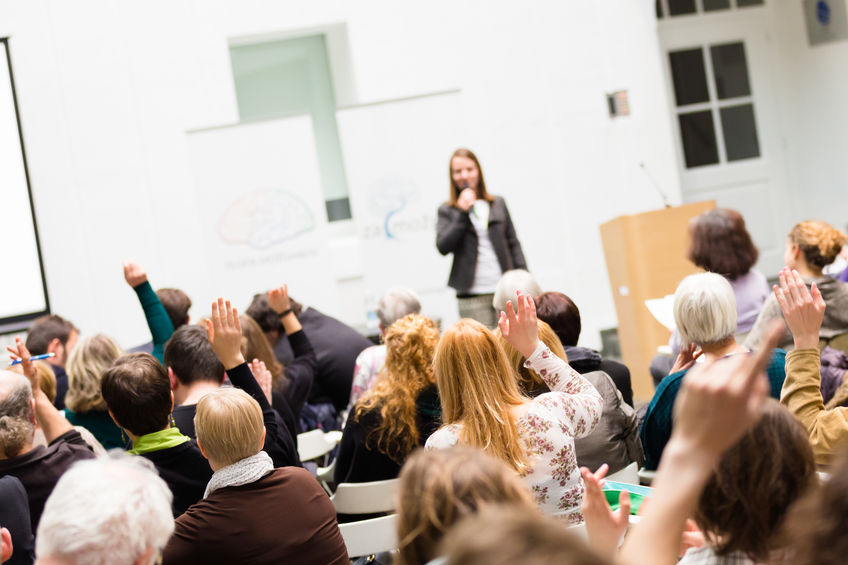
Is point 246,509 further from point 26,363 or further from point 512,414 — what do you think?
point 26,363

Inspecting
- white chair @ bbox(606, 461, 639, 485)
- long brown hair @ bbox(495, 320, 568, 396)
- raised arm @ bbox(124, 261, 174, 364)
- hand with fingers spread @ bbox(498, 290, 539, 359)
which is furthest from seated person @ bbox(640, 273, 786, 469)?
raised arm @ bbox(124, 261, 174, 364)

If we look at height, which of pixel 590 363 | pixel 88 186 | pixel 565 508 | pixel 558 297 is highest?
pixel 88 186

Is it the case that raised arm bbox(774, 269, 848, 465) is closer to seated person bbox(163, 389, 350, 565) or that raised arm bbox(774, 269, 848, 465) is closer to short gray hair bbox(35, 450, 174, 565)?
seated person bbox(163, 389, 350, 565)

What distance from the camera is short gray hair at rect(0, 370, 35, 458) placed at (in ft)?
8.05

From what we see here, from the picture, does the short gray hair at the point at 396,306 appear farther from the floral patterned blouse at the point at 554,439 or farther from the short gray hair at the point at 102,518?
the short gray hair at the point at 102,518

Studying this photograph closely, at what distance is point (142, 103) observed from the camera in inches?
282

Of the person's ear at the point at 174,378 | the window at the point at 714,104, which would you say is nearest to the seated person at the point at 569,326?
the person's ear at the point at 174,378

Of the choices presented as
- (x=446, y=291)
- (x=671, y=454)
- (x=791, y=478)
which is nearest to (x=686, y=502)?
(x=671, y=454)

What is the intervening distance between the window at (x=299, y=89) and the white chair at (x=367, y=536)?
5.21 m

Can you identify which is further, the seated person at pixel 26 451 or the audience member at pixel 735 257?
the audience member at pixel 735 257

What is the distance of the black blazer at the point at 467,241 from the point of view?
17.3 ft

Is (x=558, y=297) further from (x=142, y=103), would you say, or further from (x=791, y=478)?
(x=142, y=103)

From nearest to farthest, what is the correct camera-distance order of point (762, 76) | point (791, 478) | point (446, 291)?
point (791, 478) → point (446, 291) → point (762, 76)

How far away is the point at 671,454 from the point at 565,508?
4.35ft
